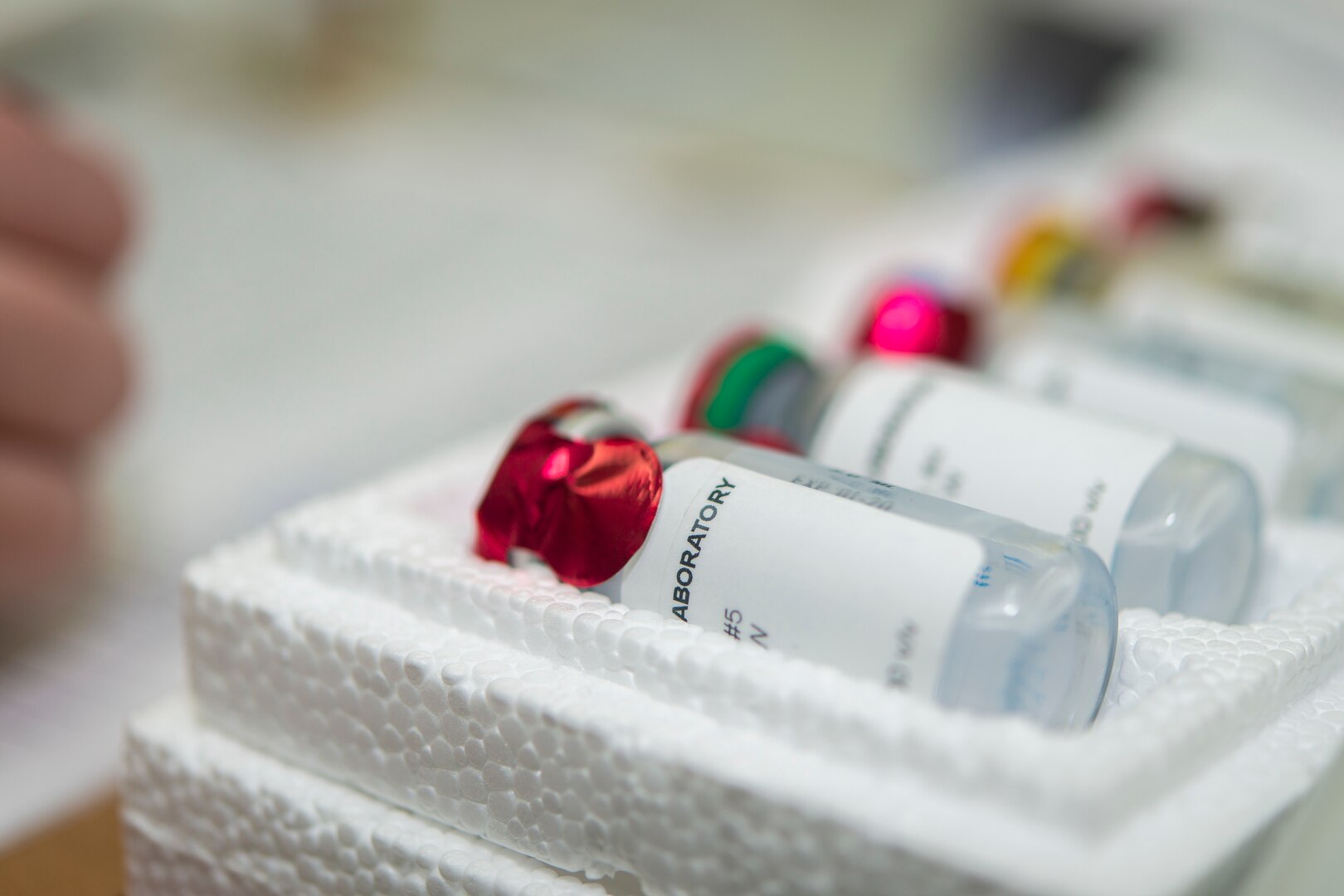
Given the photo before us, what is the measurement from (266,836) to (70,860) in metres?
0.09

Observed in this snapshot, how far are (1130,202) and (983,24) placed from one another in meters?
0.80

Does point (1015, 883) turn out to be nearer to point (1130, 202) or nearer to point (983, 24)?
point (1130, 202)

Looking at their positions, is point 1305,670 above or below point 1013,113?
below

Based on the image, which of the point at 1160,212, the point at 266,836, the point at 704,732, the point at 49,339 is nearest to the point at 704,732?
the point at 704,732

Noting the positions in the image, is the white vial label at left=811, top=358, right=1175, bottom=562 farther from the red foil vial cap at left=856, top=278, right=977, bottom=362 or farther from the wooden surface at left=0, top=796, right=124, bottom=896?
the wooden surface at left=0, top=796, right=124, bottom=896

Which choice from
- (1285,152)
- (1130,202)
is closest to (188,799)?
(1130,202)

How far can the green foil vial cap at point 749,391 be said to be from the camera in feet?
1.14

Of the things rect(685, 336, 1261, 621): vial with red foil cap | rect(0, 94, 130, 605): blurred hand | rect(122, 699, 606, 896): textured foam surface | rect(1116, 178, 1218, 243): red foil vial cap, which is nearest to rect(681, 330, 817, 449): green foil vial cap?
rect(685, 336, 1261, 621): vial with red foil cap

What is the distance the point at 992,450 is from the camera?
291 mm

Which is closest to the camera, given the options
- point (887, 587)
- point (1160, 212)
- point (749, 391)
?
point (887, 587)

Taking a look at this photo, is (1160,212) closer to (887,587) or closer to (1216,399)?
(1216,399)

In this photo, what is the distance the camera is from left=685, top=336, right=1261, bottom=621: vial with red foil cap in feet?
0.90

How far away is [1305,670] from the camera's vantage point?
10.0 inches

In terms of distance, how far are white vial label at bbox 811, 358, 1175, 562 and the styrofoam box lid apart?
3cm
